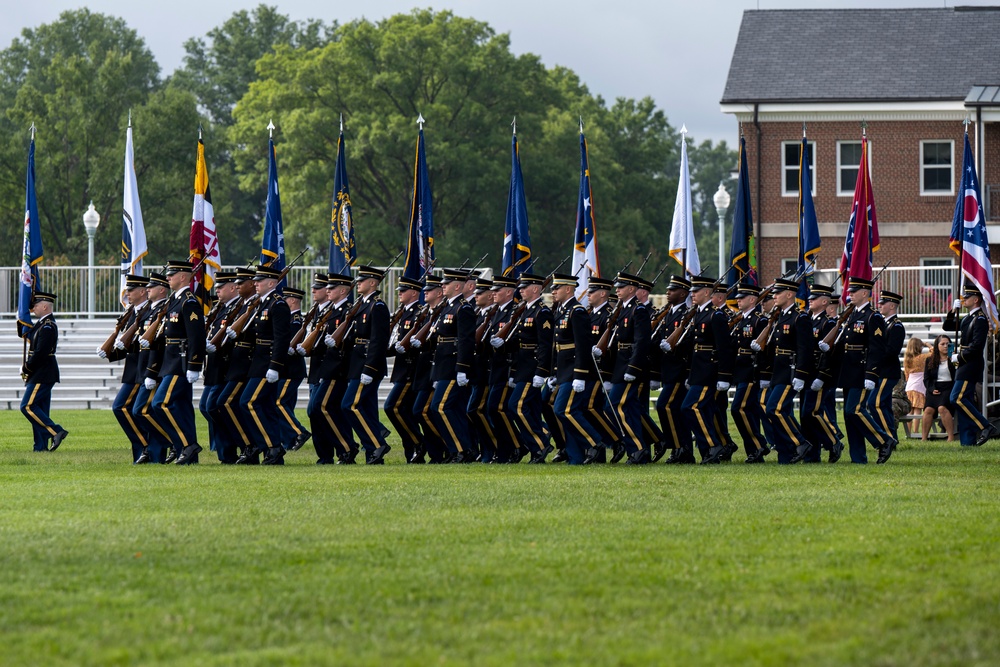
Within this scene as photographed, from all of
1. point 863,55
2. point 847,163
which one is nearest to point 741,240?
point 847,163

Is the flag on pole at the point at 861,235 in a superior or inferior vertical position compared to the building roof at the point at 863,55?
inferior

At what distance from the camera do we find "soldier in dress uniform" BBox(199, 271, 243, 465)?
15750 millimetres

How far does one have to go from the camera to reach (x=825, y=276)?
1357 inches

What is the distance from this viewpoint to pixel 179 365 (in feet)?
50.8

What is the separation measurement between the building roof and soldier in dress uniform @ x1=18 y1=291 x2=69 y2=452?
80.2 feet

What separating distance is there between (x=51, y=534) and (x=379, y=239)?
40.3m

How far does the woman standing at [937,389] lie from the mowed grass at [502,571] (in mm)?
6474

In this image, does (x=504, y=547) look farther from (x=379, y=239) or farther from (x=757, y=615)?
(x=379, y=239)

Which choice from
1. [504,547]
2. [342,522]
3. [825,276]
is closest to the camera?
[504,547]

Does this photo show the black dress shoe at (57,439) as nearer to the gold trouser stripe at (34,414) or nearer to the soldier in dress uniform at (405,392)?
Answer: the gold trouser stripe at (34,414)

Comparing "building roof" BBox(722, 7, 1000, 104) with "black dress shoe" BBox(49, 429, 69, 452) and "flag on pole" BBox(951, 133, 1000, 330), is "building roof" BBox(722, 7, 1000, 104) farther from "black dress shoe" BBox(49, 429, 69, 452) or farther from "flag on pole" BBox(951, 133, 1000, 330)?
"black dress shoe" BBox(49, 429, 69, 452)

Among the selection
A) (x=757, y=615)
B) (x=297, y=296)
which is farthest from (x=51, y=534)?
(x=297, y=296)

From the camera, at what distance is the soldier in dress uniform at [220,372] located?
620 inches

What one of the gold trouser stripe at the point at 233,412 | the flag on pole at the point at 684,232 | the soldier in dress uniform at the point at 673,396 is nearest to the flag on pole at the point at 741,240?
the flag on pole at the point at 684,232
